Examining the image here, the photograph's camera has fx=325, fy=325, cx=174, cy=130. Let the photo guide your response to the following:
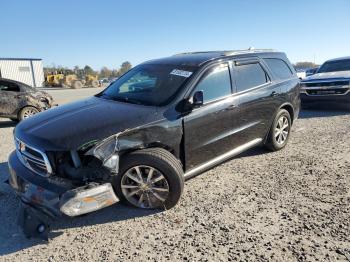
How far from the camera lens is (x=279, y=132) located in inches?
238

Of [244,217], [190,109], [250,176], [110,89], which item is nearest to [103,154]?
[190,109]

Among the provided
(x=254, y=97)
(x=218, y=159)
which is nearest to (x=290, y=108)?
(x=254, y=97)

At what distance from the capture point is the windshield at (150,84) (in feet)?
14.2

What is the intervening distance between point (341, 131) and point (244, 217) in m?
4.89

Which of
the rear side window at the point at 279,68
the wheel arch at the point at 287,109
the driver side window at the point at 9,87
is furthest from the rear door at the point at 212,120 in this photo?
the driver side window at the point at 9,87

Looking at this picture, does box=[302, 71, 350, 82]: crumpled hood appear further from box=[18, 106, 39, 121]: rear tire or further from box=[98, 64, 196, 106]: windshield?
box=[18, 106, 39, 121]: rear tire

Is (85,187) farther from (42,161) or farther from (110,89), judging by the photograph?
(110,89)

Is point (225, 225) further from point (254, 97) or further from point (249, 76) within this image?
point (249, 76)

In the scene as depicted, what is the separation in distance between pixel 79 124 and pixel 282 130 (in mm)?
3956

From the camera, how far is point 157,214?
386 centimetres

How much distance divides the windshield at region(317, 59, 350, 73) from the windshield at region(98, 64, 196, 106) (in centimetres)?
865

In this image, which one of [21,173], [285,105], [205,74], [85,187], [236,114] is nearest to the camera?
[85,187]

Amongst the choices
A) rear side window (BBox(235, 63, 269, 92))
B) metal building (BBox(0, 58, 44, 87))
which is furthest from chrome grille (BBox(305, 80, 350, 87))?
metal building (BBox(0, 58, 44, 87))

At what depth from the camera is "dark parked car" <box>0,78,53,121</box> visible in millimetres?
9688
